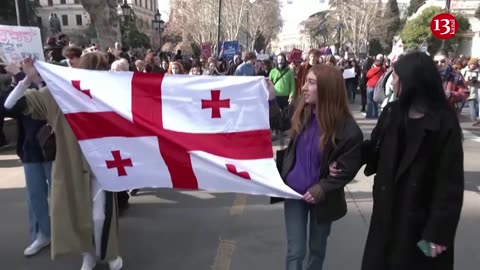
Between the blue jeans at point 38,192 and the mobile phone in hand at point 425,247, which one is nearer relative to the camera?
the mobile phone in hand at point 425,247

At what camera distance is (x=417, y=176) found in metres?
2.41

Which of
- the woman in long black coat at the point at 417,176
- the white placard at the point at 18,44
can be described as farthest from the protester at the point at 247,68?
the woman in long black coat at the point at 417,176

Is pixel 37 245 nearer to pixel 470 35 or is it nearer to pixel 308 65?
pixel 308 65

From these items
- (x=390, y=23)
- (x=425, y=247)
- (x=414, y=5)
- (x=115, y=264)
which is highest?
(x=414, y=5)

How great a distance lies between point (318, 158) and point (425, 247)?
804 millimetres

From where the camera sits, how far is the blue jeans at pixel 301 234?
3.05m

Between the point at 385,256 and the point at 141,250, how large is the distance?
247cm

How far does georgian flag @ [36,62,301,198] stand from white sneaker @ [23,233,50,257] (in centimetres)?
127

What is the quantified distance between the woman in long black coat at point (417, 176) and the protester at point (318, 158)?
29cm

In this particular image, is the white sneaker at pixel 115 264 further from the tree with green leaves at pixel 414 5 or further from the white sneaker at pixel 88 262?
the tree with green leaves at pixel 414 5

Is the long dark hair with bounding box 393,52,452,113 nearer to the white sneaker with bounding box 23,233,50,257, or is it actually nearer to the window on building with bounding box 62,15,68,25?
the white sneaker with bounding box 23,233,50,257

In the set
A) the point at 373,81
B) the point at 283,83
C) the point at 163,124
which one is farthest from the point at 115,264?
the point at 373,81

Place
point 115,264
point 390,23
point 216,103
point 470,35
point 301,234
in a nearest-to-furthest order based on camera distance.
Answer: point 301,234
point 216,103
point 115,264
point 470,35
point 390,23

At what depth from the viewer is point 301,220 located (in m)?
3.09
